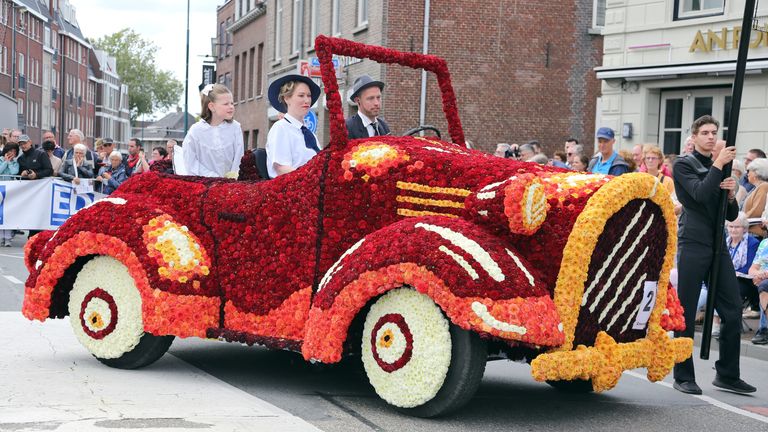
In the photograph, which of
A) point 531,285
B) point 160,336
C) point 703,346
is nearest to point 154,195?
point 160,336

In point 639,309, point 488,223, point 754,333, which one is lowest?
point 754,333

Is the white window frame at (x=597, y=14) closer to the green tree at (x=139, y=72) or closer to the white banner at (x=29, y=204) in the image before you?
the white banner at (x=29, y=204)

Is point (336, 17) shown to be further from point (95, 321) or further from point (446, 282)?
point (446, 282)

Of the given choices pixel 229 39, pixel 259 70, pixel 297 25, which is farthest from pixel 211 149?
pixel 229 39

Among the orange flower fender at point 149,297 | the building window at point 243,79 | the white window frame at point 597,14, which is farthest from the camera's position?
the building window at point 243,79

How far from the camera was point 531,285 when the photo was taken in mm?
5820

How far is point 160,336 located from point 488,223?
7.81 ft

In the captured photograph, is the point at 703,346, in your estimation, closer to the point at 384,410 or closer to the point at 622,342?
the point at 622,342

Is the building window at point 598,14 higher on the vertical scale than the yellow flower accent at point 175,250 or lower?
higher

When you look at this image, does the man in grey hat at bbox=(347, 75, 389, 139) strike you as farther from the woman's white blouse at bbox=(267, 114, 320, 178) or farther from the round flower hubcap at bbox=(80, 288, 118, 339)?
the round flower hubcap at bbox=(80, 288, 118, 339)

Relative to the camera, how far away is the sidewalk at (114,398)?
557 centimetres

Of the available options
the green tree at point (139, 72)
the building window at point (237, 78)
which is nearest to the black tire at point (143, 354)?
the building window at point (237, 78)

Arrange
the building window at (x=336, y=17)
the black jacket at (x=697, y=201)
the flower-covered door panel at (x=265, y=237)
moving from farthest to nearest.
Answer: the building window at (x=336, y=17), the black jacket at (x=697, y=201), the flower-covered door panel at (x=265, y=237)

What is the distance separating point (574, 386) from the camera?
7359mm
